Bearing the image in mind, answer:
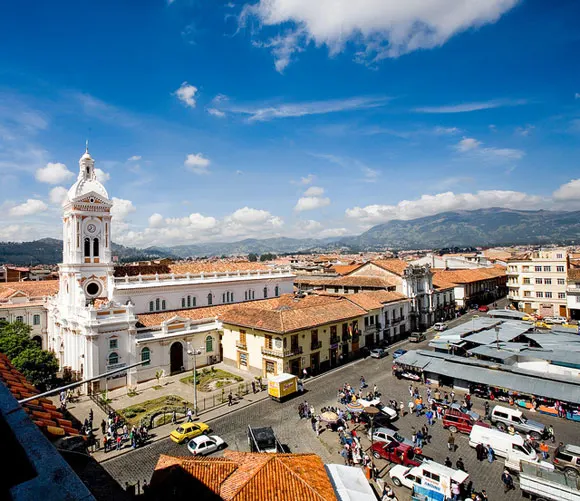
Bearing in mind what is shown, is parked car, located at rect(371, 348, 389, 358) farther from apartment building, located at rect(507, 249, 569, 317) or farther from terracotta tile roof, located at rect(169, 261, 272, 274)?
apartment building, located at rect(507, 249, 569, 317)

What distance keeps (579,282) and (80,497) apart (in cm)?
7317

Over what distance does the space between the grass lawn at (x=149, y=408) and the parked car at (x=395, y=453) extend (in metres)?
15.5

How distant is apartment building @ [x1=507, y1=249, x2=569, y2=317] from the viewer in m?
62.9

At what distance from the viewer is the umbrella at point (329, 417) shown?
25828 millimetres

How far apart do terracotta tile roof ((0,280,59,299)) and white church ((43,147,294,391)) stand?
12669 mm

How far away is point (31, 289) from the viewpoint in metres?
59.4

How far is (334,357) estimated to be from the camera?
40688 millimetres

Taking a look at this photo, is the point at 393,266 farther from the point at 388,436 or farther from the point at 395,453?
the point at 395,453

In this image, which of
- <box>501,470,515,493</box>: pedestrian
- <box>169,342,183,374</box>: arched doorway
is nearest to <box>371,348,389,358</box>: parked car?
<box>169,342,183,374</box>: arched doorway

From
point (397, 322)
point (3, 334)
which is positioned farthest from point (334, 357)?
point (3, 334)

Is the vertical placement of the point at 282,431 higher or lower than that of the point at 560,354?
lower

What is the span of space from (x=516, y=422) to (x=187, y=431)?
22.8 m

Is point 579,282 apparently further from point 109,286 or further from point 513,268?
point 109,286

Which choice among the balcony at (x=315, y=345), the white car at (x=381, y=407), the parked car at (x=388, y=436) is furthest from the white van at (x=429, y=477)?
the balcony at (x=315, y=345)
